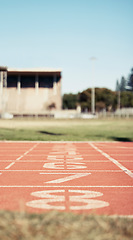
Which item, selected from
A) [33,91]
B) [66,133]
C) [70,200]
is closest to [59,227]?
[70,200]

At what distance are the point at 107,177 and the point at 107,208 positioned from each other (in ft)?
9.06

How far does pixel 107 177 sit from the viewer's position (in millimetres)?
7363

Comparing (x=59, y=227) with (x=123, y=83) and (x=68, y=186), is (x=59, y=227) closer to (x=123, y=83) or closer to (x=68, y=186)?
(x=68, y=186)

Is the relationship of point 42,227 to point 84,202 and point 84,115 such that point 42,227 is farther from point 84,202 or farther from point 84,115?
point 84,115

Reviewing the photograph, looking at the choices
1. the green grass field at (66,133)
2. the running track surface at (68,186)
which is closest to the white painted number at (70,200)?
the running track surface at (68,186)

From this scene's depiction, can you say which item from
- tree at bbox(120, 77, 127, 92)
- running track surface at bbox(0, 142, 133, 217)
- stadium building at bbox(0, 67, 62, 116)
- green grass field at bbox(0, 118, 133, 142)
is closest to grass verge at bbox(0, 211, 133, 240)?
running track surface at bbox(0, 142, 133, 217)

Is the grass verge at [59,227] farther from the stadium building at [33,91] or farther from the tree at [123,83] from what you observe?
the tree at [123,83]

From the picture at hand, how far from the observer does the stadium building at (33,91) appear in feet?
189

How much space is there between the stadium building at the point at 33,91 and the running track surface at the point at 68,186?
47.6 meters

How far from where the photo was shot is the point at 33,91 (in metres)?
58.4

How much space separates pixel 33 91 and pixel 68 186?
173 ft

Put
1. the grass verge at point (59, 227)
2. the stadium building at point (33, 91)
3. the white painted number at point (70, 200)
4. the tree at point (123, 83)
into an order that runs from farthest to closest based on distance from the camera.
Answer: the tree at point (123, 83), the stadium building at point (33, 91), the white painted number at point (70, 200), the grass verge at point (59, 227)

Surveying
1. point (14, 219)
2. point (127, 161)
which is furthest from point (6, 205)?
point (127, 161)

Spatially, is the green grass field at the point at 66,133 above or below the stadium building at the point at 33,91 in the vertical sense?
below
